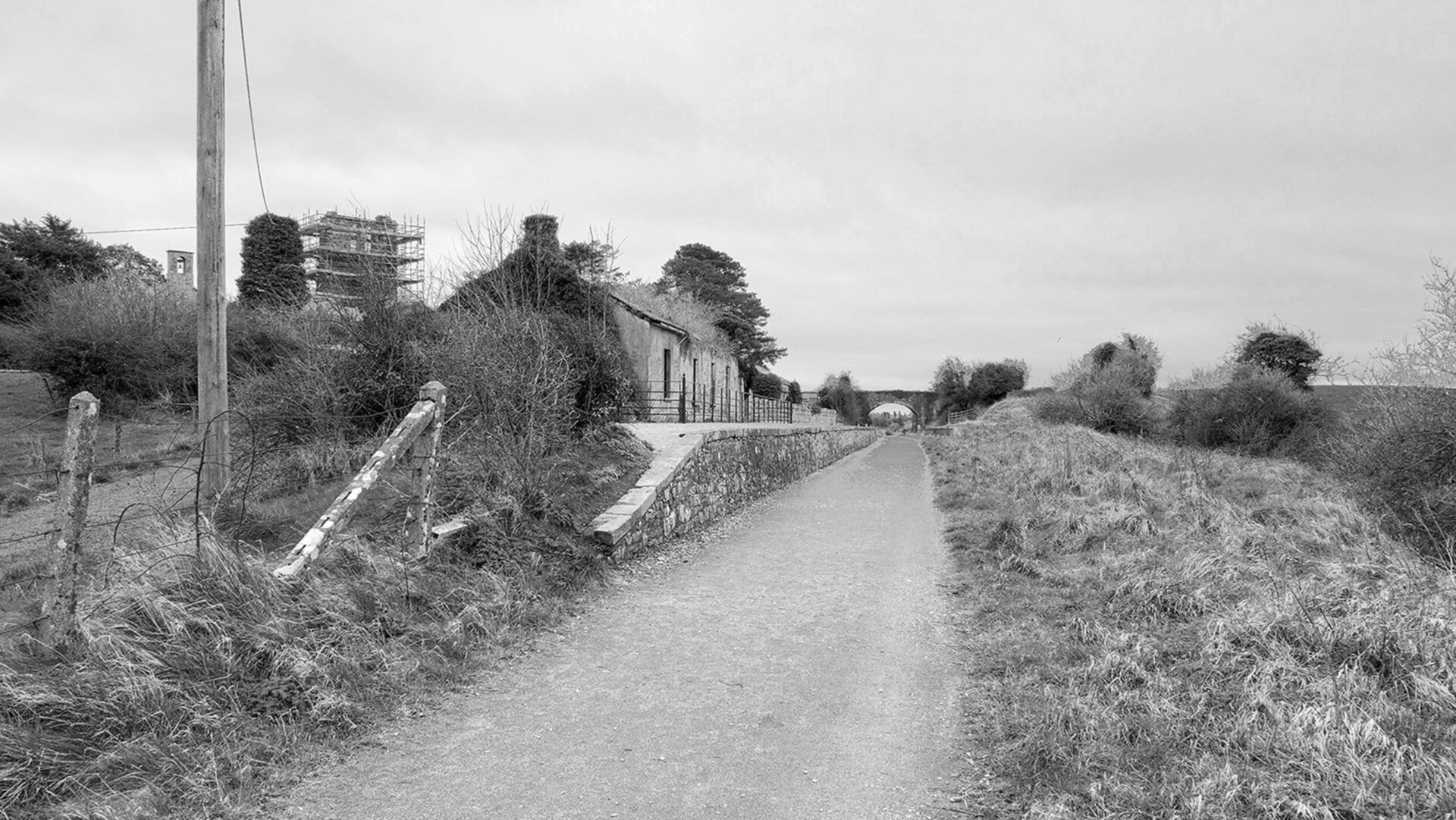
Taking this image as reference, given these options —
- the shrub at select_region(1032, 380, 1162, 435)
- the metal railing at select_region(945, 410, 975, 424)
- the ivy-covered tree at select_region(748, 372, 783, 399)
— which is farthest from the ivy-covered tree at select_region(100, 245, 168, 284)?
the metal railing at select_region(945, 410, 975, 424)

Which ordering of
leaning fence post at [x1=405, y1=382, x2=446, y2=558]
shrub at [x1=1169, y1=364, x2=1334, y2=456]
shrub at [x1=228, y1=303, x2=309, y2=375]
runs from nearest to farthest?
leaning fence post at [x1=405, y1=382, x2=446, y2=558], shrub at [x1=228, y1=303, x2=309, y2=375], shrub at [x1=1169, y1=364, x2=1334, y2=456]

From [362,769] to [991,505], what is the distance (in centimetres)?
1003

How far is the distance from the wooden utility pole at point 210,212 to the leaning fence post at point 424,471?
1.71 meters

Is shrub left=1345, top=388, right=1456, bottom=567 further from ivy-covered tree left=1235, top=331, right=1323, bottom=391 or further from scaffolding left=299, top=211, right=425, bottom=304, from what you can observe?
ivy-covered tree left=1235, top=331, right=1323, bottom=391

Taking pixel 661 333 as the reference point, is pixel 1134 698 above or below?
below

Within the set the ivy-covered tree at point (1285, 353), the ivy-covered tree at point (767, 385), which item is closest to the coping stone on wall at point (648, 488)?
the ivy-covered tree at point (1285, 353)

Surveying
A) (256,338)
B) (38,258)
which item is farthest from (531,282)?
(38,258)

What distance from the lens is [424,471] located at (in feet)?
18.3

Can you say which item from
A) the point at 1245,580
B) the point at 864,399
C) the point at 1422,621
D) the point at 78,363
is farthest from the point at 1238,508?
the point at 864,399

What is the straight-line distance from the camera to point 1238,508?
9812mm

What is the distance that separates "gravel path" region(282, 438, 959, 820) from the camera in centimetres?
312

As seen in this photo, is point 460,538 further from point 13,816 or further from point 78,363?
point 78,363

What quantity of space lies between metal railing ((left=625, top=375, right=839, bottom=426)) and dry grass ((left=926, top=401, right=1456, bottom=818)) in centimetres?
664

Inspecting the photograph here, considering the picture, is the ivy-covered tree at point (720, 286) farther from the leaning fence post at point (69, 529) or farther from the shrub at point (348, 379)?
the leaning fence post at point (69, 529)
